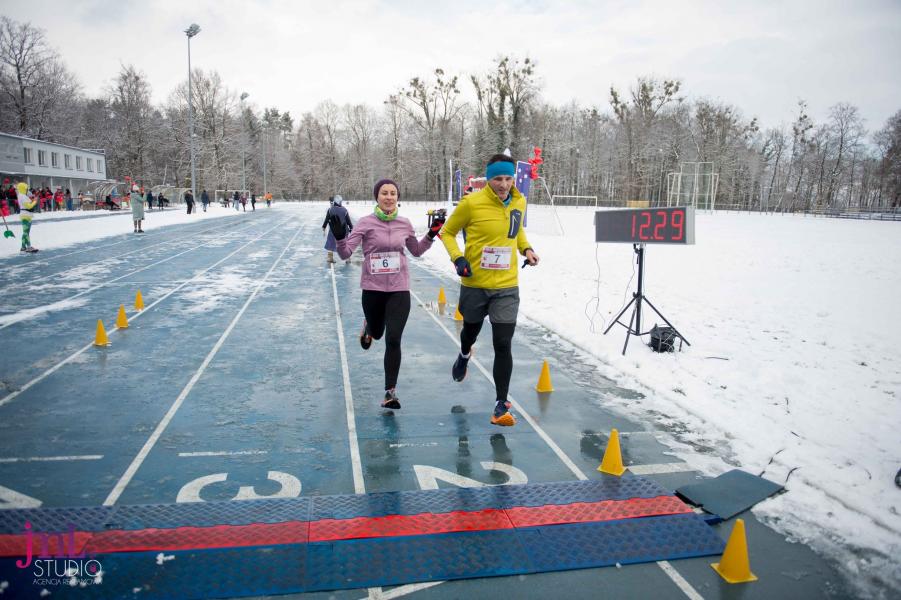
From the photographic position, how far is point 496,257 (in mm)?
4883

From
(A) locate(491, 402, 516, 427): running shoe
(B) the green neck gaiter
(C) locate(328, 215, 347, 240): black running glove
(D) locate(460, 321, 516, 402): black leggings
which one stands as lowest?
(A) locate(491, 402, 516, 427): running shoe

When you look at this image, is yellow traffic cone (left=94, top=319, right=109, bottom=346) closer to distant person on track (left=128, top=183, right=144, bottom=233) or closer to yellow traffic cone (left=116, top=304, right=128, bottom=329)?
yellow traffic cone (left=116, top=304, right=128, bottom=329)

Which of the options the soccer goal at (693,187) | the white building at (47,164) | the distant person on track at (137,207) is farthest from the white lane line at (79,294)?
the white building at (47,164)

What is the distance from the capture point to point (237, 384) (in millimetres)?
6238

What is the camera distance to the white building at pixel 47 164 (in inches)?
1630

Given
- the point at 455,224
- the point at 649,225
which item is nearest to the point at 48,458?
the point at 455,224

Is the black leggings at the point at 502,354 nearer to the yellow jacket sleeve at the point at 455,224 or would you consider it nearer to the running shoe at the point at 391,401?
the yellow jacket sleeve at the point at 455,224

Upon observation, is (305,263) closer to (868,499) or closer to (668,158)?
(868,499)

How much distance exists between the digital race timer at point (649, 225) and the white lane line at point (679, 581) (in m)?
4.79

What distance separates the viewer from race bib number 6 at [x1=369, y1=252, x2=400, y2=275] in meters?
5.20

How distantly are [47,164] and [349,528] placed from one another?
188ft

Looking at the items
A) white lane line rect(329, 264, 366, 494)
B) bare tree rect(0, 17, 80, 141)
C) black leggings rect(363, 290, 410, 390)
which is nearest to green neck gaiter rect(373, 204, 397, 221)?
black leggings rect(363, 290, 410, 390)


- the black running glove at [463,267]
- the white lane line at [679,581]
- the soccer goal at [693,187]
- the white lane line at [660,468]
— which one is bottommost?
the white lane line at [679,581]

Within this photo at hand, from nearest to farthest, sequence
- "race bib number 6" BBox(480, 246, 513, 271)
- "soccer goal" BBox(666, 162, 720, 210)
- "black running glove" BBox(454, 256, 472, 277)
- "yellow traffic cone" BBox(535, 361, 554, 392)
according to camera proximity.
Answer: "black running glove" BBox(454, 256, 472, 277), "race bib number 6" BBox(480, 246, 513, 271), "yellow traffic cone" BBox(535, 361, 554, 392), "soccer goal" BBox(666, 162, 720, 210)
